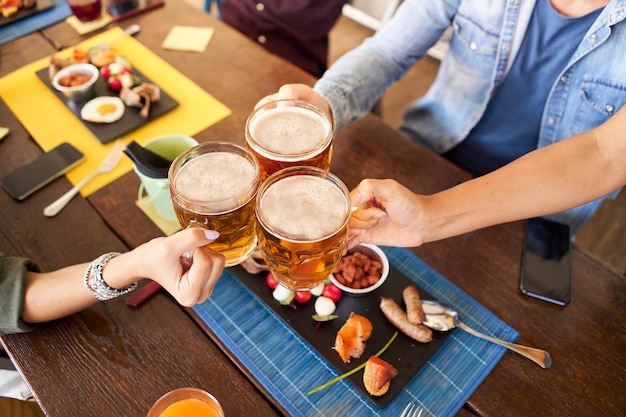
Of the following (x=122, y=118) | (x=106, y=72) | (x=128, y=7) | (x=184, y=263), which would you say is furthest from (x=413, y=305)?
(x=128, y=7)

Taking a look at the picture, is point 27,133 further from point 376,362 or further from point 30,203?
point 376,362

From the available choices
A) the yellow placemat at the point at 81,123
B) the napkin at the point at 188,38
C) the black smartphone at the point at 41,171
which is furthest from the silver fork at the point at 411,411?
the napkin at the point at 188,38

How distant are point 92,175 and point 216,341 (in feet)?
2.38

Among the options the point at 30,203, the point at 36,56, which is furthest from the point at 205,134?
the point at 36,56

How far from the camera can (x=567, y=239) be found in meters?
1.36

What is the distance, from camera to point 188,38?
6.58 ft

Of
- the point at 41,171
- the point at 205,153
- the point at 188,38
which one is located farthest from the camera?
the point at 188,38

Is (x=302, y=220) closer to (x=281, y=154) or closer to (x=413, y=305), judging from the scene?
(x=281, y=154)

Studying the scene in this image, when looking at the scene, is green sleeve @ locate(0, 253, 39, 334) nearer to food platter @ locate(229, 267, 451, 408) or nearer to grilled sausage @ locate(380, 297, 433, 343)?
food platter @ locate(229, 267, 451, 408)

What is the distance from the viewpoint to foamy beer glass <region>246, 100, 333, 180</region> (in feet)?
3.15

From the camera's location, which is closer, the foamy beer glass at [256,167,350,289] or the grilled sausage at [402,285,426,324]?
the foamy beer glass at [256,167,350,289]

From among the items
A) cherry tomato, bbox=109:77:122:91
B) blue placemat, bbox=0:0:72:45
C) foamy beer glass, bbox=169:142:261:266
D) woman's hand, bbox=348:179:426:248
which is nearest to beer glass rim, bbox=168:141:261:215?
foamy beer glass, bbox=169:142:261:266

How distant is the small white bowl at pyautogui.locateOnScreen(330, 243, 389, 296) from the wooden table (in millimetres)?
151

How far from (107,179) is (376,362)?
1.02 meters
